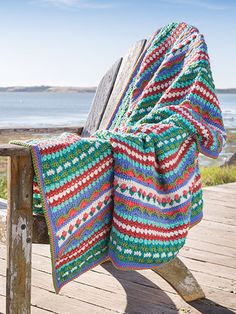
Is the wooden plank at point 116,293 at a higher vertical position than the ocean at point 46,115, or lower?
higher

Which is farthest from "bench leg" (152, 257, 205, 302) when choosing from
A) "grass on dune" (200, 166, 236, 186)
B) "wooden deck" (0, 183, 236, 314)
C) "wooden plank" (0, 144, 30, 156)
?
"grass on dune" (200, 166, 236, 186)

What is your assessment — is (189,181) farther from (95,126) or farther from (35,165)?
(95,126)

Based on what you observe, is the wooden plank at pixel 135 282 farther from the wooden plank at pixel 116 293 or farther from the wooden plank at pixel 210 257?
the wooden plank at pixel 210 257

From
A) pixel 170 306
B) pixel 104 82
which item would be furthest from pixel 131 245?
pixel 104 82

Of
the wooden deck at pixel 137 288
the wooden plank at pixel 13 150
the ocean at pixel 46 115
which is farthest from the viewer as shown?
the ocean at pixel 46 115

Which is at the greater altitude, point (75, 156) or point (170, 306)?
point (75, 156)

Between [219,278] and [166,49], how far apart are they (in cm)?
100

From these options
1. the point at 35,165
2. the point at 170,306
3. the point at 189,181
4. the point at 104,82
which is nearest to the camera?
the point at 35,165

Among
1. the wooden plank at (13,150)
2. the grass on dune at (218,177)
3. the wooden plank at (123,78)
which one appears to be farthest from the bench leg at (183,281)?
the grass on dune at (218,177)

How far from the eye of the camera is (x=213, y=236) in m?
3.32

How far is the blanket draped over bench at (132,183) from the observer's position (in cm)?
175

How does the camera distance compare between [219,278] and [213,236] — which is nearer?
[219,278]

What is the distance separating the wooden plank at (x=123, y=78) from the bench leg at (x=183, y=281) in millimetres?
731

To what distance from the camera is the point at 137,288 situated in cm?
253
